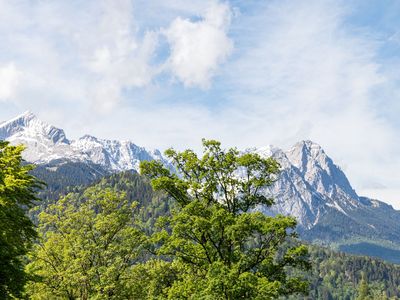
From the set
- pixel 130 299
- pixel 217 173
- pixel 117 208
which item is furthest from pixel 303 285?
pixel 117 208

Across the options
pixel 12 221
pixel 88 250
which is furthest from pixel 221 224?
pixel 12 221

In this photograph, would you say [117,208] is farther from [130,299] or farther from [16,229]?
[16,229]

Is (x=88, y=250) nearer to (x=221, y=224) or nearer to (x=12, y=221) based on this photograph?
(x=221, y=224)

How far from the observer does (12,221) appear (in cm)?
2536

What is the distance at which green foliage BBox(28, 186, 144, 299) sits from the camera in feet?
126

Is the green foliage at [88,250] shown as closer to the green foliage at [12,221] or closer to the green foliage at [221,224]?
the green foliage at [221,224]

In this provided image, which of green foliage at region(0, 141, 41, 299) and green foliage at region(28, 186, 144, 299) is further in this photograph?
green foliage at region(28, 186, 144, 299)

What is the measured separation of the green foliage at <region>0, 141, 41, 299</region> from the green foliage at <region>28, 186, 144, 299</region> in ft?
36.5

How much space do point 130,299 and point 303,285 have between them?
641 inches

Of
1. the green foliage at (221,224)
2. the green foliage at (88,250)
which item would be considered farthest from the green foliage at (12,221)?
the green foliage at (88,250)

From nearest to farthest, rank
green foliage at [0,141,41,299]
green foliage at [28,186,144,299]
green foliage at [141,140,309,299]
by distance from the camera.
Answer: green foliage at [0,141,41,299] → green foliage at [141,140,309,299] → green foliage at [28,186,144,299]

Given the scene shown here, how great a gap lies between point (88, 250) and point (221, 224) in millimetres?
13573

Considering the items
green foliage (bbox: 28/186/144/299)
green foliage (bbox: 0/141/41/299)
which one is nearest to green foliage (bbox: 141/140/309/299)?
green foliage (bbox: 28/186/144/299)

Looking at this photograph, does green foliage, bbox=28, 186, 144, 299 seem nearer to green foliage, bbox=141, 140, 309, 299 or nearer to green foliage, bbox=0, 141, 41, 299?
green foliage, bbox=141, 140, 309, 299
